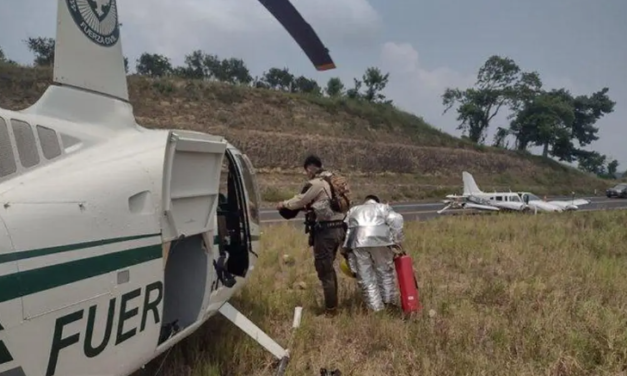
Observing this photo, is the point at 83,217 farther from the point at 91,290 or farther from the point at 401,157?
the point at 401,157

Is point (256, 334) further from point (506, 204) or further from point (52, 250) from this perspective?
point (506, 204)

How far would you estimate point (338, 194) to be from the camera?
19.1 feet

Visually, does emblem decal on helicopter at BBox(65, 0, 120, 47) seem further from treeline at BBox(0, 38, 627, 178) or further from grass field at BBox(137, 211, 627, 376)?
treeline at BBox(0, 38, 627, 178)

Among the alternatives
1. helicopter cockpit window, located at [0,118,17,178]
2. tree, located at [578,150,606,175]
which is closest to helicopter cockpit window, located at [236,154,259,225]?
helicopter cockpit window, located at [0,118,17,178]

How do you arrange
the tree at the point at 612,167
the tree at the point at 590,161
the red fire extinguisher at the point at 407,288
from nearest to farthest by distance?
the red fire extinguisher at the point at 407,288, the tree at the point at 590,161, the tree at the point at 612,167

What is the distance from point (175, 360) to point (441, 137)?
1971 inches

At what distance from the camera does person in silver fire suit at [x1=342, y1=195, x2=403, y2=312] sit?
18.8 ft

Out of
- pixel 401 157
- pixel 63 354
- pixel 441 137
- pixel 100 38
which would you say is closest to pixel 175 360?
pixel 63 354

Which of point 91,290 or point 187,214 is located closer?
point 91,290

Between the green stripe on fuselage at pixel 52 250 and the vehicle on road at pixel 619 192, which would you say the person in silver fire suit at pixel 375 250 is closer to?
the green stripe on fuselage at pixel 52 250

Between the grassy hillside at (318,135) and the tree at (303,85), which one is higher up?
the tree at (303,85)

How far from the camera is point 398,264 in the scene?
5766 mm

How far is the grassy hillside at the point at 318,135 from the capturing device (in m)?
34.0

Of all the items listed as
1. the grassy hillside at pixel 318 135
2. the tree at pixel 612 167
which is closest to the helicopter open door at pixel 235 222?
the grassy hillside at pixel 318 135
